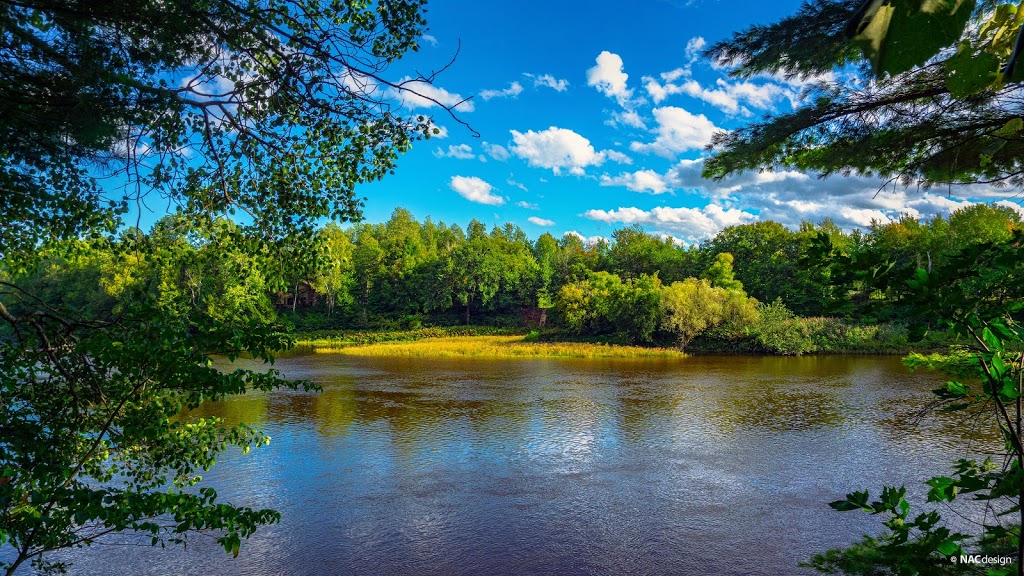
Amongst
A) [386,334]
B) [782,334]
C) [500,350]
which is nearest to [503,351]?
[500,350]

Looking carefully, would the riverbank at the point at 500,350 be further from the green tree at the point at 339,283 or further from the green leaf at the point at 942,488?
the green leaf at the point at 942,488

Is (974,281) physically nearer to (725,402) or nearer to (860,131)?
(860,131)

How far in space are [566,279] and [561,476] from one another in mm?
42081

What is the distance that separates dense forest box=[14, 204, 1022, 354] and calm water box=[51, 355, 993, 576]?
3.33 m

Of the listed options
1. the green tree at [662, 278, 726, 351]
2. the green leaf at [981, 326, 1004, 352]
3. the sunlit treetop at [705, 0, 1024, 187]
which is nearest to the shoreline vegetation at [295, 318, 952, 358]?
the green tree at [662, 278, 726, 351]

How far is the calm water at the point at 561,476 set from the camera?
6887mm

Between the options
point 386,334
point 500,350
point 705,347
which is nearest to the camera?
point 500,350

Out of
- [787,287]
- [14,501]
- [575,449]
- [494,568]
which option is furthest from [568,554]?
[787,287]

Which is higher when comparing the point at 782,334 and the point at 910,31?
the point at 910,31

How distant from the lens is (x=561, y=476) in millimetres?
9695

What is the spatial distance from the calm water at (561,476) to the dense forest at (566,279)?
3.33 metres

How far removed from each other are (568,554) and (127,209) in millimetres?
6147

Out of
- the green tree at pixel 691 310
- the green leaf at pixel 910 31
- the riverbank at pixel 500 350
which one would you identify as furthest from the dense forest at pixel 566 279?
the riverbank at pixel 500 350

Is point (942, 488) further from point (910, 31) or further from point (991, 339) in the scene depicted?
point (910, 31)
